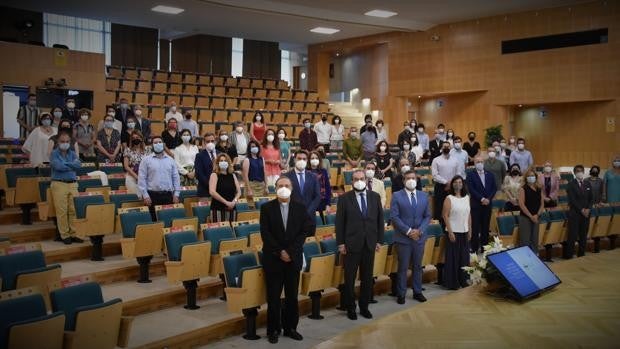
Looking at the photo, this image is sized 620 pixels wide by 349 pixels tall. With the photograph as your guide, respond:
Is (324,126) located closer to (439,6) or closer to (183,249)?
(439,6)

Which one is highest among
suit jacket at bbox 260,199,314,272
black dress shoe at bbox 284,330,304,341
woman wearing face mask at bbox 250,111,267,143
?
woman wearing face mask at bbox 250,111,267,143

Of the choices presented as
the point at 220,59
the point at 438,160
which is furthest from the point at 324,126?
the point at 220,59

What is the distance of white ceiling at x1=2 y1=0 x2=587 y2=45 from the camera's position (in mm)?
14094

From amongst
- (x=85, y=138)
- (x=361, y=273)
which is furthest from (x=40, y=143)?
(x=361, y=273)

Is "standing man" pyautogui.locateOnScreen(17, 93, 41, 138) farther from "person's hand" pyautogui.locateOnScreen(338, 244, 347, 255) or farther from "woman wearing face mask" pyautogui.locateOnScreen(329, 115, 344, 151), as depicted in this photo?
"person's hand" pyautogui.locateOnScreen(338, 244, 347, 255)

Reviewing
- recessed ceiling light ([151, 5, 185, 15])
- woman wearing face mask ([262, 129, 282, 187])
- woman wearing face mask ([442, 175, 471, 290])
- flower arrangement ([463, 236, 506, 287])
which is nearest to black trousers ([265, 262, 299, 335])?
flower arrangement ([463, 236, 506, 287])

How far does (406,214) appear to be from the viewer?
20.7 ft

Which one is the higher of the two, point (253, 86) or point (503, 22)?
point (503, 22)

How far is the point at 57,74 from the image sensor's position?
12883 mm

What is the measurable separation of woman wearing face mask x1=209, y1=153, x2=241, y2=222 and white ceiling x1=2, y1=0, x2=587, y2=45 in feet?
26.8

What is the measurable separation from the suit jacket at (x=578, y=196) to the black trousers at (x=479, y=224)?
4.87 feet

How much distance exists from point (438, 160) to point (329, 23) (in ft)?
29.0

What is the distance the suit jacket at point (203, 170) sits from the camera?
272 inches

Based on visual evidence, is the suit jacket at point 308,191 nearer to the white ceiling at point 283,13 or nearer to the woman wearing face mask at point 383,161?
the woman wearing face mask at point 383,161
